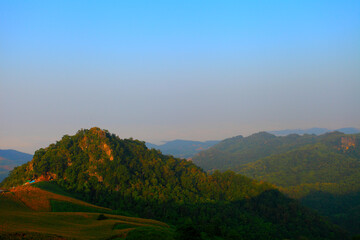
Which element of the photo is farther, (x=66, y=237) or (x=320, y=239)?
(x=320, y=239)

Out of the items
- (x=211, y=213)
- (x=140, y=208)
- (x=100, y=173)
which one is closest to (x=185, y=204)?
(x=211, y=213)

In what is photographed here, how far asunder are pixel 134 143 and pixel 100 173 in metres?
45.1

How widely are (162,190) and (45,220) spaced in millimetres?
70865

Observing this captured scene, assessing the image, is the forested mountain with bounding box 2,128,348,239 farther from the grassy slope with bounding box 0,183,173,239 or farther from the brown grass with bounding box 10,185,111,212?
the grassy slope with bounding box 0,183,173,239

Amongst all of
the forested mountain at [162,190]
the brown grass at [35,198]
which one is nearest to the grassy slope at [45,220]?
the brown grass at [35,198]

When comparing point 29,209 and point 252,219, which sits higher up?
point 29,209

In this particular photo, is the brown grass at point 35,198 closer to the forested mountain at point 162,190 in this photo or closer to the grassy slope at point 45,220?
the grassy slope at point 45,220

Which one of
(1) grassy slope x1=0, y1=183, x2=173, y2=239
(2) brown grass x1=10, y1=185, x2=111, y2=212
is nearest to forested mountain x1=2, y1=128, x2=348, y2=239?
(2) brown grass x1=10, y1=185, x2=111, y2=212

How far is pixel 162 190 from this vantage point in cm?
12081

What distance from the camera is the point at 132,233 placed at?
4756cm

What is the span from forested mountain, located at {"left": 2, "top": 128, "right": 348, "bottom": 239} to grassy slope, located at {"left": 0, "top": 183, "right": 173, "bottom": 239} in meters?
31.4

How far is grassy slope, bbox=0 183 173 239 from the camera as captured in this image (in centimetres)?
4562

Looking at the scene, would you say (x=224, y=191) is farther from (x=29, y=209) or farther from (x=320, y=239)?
(x=29, y=209)

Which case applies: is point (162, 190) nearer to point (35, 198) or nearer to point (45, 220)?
point (35, 198)
